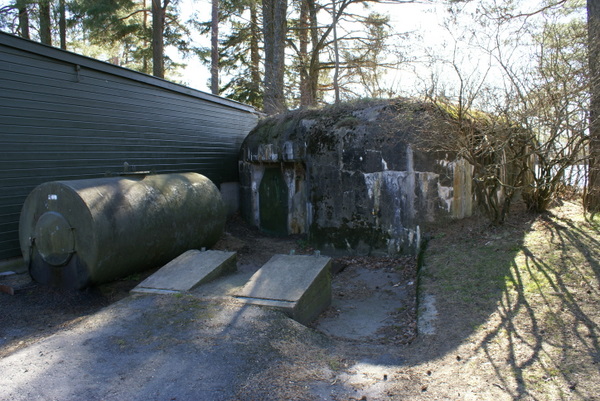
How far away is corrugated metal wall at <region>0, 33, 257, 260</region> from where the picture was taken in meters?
7.29

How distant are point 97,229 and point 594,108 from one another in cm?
764

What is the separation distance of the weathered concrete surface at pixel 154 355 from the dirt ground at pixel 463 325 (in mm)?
222

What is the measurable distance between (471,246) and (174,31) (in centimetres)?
1794

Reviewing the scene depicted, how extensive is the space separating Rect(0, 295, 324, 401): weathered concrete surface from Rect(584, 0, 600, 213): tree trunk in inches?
227

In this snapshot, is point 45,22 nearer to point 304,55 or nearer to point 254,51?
point 254,51

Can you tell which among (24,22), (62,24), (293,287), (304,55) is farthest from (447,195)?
(24,22)

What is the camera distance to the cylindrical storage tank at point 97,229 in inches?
250

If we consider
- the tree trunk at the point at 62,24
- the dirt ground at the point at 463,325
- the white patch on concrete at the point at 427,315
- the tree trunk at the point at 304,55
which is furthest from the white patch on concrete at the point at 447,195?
the tree trunk at the point at 62,24

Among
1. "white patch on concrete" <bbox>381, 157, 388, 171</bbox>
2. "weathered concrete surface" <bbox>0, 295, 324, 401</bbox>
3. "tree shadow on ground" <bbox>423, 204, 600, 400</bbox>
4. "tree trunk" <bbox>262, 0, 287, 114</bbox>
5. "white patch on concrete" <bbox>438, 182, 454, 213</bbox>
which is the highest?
"tree trunk" <bbox>262, 0, 287, 114</bbox>

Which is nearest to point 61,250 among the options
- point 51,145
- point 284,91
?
point 51,145

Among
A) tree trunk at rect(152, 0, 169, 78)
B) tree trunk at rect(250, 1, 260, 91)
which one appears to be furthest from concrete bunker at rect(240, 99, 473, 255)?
tree trunk at rect(250, 1, 260, 91)

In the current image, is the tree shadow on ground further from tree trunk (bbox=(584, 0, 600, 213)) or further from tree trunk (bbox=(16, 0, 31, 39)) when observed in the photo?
tree trunk (bbox=(16, 0, 31, 39))

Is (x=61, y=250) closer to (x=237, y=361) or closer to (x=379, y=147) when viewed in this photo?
(x=237, y=361)

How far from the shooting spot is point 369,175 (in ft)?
30.0
